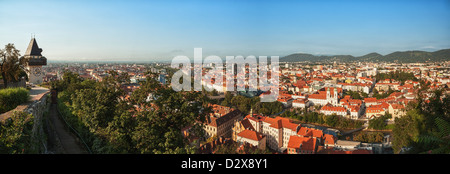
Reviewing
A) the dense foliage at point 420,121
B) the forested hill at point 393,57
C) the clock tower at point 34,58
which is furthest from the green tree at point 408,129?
the forested hill at point 393,57

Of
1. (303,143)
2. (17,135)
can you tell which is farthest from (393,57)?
(17,135)

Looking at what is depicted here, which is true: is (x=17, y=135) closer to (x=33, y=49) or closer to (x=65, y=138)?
(x=65, y=138)

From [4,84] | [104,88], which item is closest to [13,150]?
[104,88]

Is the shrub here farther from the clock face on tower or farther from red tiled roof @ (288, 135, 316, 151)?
red tiled roof @ (288, 135, 316, 151)
